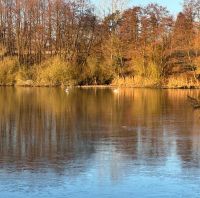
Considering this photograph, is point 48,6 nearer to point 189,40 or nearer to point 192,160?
point 189,40

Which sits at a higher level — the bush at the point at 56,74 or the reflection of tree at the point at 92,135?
the bush at the point at 56,74

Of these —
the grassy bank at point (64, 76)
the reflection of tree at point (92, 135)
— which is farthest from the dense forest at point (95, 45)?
the reflection of tree at point (92, 135)

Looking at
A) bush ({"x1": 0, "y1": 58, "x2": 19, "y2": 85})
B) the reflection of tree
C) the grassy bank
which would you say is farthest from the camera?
bush ({"x1": 0, "y1": 58, "x2": 19, "y2": 85})

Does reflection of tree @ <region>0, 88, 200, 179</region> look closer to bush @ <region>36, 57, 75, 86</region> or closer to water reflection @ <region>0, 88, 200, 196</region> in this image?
water reflection @ <region>0, 88, 200, 196</region>

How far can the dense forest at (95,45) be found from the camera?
185ft

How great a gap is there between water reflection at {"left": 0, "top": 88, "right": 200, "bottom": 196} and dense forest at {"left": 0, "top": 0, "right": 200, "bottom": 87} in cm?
2893

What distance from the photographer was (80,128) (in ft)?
61.8

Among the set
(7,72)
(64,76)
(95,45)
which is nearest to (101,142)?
(64,76)

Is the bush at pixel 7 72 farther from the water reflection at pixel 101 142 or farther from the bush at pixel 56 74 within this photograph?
the water reflection at pixel 101 142

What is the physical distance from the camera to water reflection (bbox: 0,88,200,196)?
11.8m

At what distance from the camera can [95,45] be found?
217 feet

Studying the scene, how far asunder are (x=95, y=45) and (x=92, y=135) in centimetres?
4977

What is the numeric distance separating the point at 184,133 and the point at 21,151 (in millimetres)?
5923

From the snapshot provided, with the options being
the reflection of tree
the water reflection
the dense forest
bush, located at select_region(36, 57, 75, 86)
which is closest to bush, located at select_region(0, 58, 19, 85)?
the dense forest
